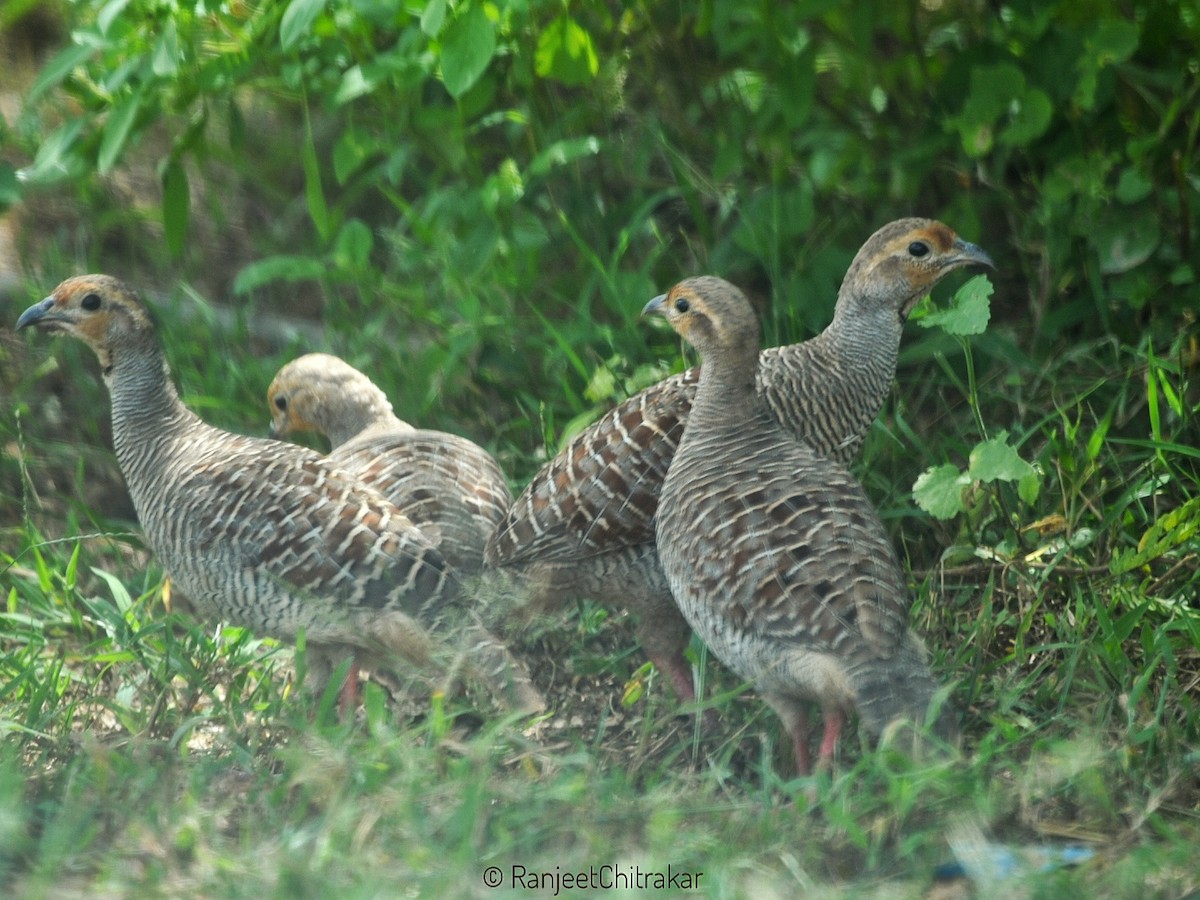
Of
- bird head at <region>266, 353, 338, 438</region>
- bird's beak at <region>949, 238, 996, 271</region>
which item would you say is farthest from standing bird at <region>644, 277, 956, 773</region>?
bird head at <region>266, 353, 338, 438</region>

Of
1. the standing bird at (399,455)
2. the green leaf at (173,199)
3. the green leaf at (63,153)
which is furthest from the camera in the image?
the green leaf at (173,199)

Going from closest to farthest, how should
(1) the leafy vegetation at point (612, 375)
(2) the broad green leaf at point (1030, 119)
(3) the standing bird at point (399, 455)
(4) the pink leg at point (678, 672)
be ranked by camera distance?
1. (1) the leafy vegetation at point (612, 375)
2. (4) the pink leg at point (678, 672)
3. (3) the standing bird at point (399, 455)
4. (2) the broad green leaf at point (1030, 119)

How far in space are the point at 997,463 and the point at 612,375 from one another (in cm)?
169

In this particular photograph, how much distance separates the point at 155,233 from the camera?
23.2 feet

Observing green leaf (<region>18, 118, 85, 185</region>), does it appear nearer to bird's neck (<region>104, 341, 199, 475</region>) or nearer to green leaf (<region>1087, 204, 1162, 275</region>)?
bird's neck (<region>104, 341, 199, 475</region>)

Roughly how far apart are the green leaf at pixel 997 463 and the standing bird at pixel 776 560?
1.06ft

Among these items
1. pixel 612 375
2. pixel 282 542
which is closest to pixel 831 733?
pixel 282 542

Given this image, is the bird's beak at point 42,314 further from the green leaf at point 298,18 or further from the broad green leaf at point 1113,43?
the broad green leaf at point 1113,43

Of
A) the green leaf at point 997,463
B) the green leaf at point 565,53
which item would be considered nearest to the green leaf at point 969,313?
the green leaf at point 997,463

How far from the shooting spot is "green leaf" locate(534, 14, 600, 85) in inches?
189

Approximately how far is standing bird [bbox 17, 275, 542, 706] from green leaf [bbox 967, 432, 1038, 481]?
1.40 metres

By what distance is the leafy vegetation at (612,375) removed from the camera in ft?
11.0

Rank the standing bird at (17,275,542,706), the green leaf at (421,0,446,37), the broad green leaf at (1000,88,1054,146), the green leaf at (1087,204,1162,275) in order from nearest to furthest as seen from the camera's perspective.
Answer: the green leaf at (421,0,446,37) < the standing bird at (17,275,542,706) < the broad green leaf at (1000,88,1054,146) < the green leaf at (1087,204,1162,275)

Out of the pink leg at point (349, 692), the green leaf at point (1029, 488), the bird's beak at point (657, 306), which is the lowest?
the pink leg at point (349, 692)
